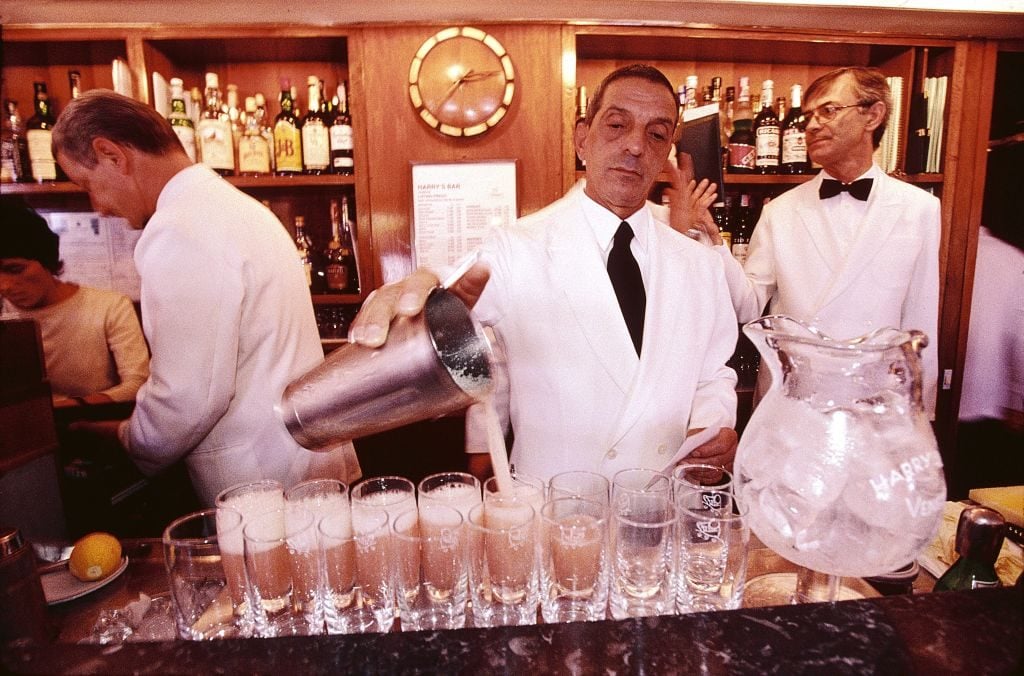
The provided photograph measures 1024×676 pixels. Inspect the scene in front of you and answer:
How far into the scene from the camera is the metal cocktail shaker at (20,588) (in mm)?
623

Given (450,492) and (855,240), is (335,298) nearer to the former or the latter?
(450,492)

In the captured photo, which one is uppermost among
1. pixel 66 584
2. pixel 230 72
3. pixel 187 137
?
pixel 230 72

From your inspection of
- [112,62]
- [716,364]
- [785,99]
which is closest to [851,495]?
[716,364]

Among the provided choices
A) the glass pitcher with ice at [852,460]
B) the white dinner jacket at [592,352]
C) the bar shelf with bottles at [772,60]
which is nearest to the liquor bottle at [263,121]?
the bar shelf with bottles at [772,60]

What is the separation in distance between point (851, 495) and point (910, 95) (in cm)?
295

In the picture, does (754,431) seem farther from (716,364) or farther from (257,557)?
(716,364)

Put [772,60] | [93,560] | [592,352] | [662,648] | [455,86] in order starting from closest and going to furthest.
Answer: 1. [662,648]
2. [93,560]
3. [592,352]
4. [455,86]
5. [772,60]

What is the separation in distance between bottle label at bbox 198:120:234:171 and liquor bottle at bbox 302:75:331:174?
332 mm

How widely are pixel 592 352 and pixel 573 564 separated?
0.93 m

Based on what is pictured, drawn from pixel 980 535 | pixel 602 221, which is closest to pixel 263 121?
pixel 602 221

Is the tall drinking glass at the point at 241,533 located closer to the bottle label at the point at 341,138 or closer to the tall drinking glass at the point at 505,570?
the tall drinking glass at the point at 505,570

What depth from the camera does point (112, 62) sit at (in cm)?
268

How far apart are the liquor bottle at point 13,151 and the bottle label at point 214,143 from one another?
0.85 metres

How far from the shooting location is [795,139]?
2.73 metres
